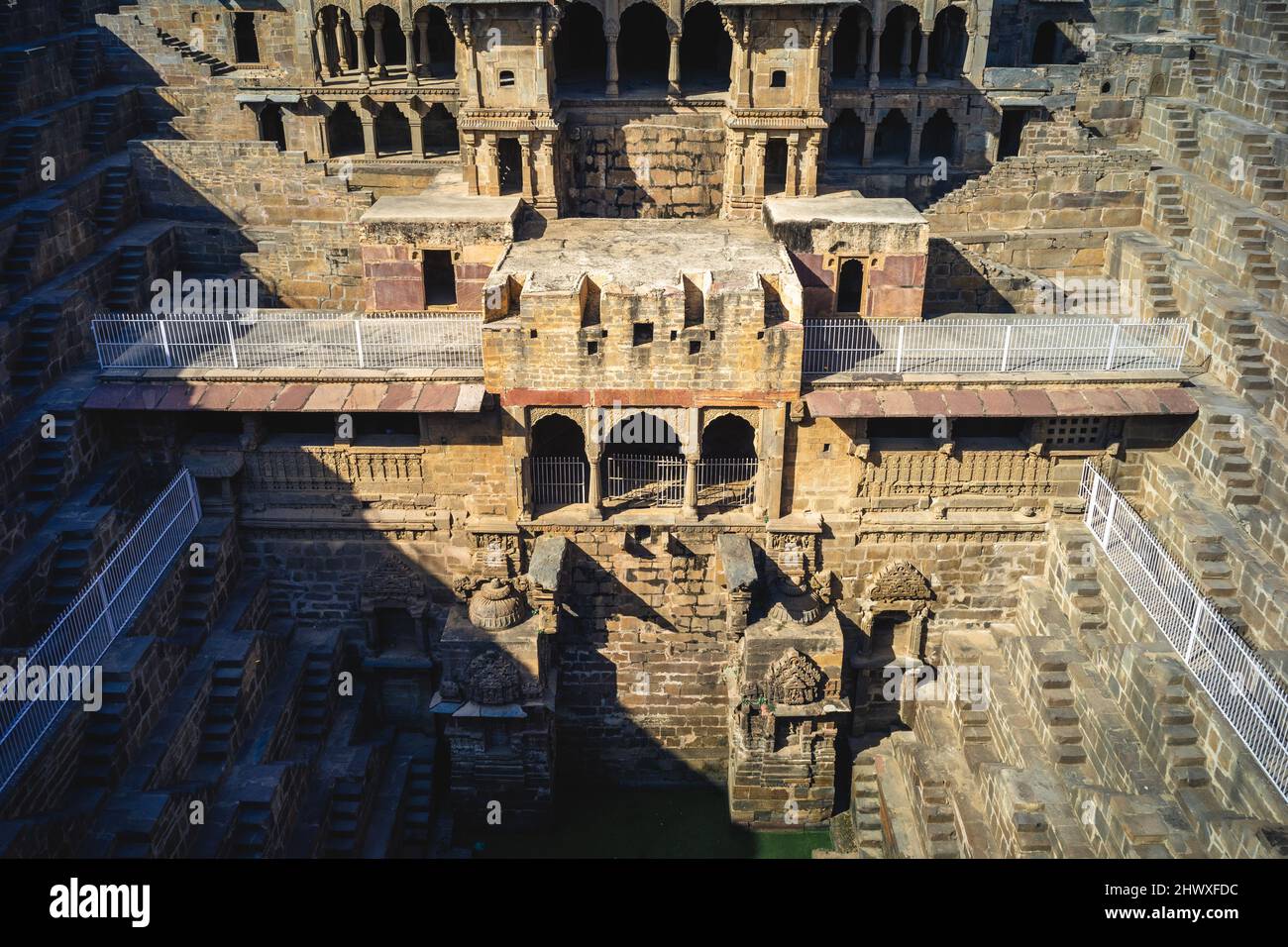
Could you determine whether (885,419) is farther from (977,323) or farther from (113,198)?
(113,198)

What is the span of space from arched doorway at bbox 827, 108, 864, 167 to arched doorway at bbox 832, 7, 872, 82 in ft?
3.78

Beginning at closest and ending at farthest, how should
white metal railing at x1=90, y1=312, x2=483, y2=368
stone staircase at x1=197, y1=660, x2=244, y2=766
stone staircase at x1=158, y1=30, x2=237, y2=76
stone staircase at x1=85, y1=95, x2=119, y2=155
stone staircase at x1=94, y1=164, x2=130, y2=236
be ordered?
stone staircase at x1=197, y1=660, x2=244, y2=766
white metal railing at x1=90, y1=312, x2=483, y2=368
stone staircase at x1=94, y1=164, x2=130, y2=236
stone staircase at x1=85, y1=95, x2=119, y2=155
stone staircase at x1=158, y1=30, x2=237, y2=76

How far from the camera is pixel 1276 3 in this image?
25734 millimetres

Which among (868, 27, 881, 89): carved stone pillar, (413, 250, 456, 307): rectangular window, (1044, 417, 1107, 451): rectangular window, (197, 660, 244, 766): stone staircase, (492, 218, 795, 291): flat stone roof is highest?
(868, 27, 881, 89): carved stone pillar

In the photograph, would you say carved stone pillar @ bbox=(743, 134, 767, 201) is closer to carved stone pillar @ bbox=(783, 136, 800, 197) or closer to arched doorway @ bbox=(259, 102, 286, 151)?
carved stone pillar @ bbox=(783, 136, 800, 197)

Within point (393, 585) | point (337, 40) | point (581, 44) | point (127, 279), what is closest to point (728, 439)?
point (393, 585)

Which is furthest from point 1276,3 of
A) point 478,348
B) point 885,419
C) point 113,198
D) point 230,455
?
point 113,198

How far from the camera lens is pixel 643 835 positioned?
22.1 metres

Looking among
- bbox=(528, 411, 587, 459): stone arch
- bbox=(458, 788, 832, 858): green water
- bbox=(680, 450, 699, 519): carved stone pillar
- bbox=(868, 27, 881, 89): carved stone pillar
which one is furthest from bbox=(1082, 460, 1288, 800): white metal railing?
bbox=(868, 27, 881, 89): carved stone pillar

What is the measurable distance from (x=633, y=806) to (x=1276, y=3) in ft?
75.7

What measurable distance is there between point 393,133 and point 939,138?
15956 millimetres

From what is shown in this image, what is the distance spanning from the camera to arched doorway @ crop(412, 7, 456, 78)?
1227 inches

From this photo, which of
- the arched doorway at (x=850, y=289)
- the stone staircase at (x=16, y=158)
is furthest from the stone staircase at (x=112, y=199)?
the arched doorway at (x=850, y=289)

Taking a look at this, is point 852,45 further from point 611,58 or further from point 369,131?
point 369,131
